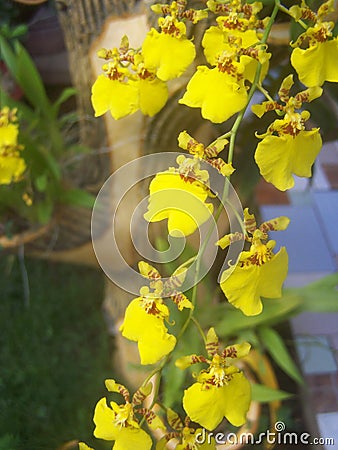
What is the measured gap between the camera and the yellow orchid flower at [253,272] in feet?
1.53

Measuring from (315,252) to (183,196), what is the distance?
2.78 ft

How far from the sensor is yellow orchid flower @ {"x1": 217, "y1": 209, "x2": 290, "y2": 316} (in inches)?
18.4

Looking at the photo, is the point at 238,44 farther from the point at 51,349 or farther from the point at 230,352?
the point at 51,349

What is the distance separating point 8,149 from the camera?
2.74ft

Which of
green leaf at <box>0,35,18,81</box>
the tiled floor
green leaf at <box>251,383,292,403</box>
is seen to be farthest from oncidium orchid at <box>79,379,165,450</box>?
green leaf at <box>0,35,18,81</box>

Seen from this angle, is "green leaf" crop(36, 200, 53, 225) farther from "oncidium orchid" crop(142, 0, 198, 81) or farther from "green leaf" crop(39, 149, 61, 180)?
"oncidium orchid" crop(142, 0, 198, 81)

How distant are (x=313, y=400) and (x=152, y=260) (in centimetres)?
45

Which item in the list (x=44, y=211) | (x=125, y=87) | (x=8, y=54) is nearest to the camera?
(x=125, y=87)

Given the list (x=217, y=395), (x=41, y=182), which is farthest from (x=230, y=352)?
(x=41, y=182)

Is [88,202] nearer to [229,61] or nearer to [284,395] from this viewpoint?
[284,395]

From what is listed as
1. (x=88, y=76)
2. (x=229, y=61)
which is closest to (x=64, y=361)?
(x=88, y=76)

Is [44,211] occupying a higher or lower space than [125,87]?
lower

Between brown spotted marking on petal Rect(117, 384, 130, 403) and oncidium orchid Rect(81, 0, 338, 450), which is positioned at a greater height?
oncidium orchid Rect(81, 0, 338, 450)

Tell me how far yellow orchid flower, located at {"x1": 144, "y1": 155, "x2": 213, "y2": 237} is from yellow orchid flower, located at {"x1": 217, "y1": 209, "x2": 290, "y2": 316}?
0.03m
